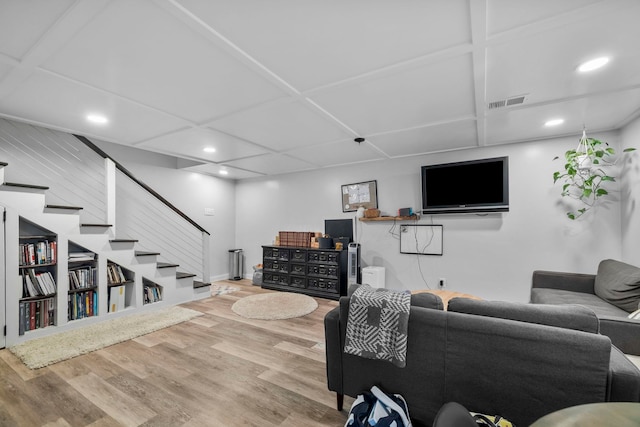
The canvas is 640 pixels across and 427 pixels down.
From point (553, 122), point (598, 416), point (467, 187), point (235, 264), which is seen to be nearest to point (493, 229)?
point (467, 187)


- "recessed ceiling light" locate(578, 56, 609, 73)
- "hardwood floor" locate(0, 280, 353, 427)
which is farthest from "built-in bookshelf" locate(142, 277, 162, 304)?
"recessed ceiling light" locate(578, 56, 609, 73)

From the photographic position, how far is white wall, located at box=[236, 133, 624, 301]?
3434mm

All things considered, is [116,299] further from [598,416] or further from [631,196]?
[631,196]

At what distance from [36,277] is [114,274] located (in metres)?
0.78

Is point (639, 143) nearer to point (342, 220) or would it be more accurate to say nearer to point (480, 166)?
point (480, 166)

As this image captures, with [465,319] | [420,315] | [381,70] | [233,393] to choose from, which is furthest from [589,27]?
[233,393]

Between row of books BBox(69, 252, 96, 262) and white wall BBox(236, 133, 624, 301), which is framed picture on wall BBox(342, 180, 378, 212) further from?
row of books BBox(69, 252, 96, 262)

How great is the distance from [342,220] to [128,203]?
3.77 metres

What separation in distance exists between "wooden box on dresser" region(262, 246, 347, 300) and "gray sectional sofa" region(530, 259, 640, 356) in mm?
2725

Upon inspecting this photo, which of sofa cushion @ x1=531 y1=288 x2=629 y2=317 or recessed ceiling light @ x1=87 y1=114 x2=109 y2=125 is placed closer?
sofa cushion @ x1=531 y1=288 x2=629 y2=317

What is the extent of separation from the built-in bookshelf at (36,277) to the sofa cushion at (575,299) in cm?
554

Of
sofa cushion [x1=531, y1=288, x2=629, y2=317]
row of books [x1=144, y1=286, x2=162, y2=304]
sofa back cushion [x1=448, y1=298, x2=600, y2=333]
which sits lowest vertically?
row of books [x1=144, y1=286, x2=162, y2=304]

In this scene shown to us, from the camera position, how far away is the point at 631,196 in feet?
9.92

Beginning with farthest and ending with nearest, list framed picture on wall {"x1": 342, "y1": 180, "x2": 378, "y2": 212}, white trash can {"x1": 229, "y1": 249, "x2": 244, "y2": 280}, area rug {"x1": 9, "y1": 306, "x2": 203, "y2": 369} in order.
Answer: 1. white trash can {"x1": 229, "y1": 249, "x2": 244, "y2": 280}
2. framed picture on wall {"x1": 342, "y1": 180, "x2": 378, "y2": 212}
3. area rug {"x1": 9, "y1": 306, "x2": 203, "y2": 369}
